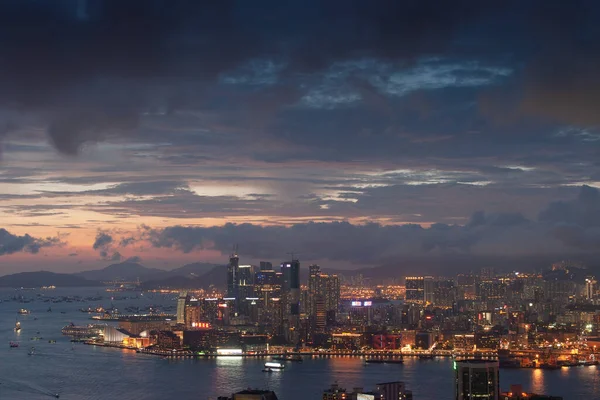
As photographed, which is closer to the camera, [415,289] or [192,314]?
[192,314]

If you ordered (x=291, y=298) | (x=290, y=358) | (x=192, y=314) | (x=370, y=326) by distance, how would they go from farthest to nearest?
1. (x=291, y=298)
2. (x=192, y=314)
3. (x=370, y=326)
4. (x=290, y=358)

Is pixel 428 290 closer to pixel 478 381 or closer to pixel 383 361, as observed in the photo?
pixel 383 361

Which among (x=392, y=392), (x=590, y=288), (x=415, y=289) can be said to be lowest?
(x=392, y=392)

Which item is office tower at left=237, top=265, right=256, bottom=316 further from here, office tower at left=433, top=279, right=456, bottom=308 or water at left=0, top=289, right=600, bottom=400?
water at left=0, top=289, right=600, bottom=400

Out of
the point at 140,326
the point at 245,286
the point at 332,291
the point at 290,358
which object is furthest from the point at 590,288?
the point at 290,358

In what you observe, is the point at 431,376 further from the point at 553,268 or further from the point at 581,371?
the point at 553,268

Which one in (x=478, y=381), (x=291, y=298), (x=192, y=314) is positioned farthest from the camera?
(x=291, y=298)
